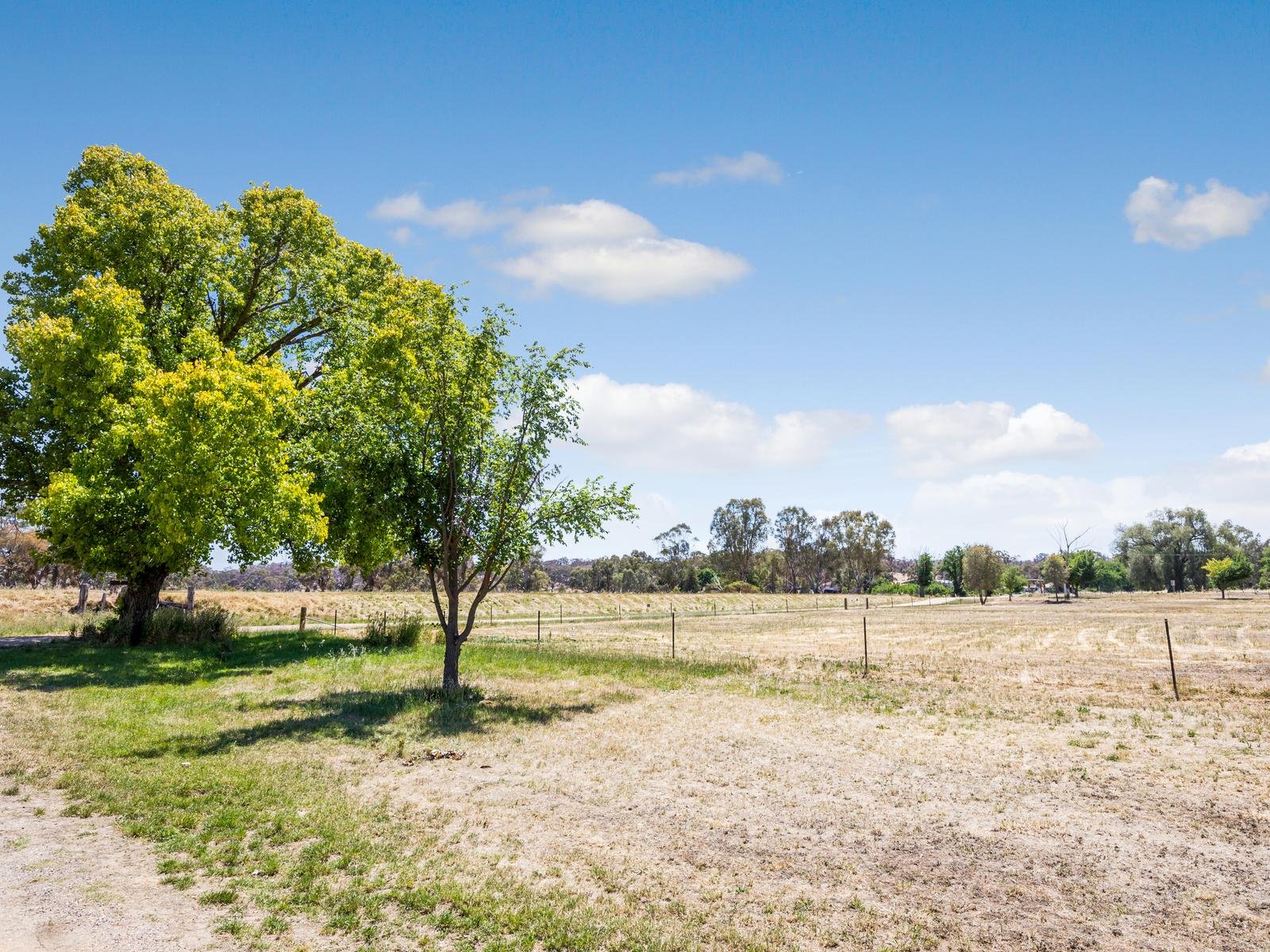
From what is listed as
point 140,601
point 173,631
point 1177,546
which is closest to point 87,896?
point 140,601

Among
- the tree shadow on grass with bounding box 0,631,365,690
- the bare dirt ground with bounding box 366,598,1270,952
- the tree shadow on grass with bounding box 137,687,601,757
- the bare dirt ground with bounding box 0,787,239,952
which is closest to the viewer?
the bare dirt ground with bounding box 0,787,239,952

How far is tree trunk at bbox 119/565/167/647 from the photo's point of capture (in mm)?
27047

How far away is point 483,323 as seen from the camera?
19250mm

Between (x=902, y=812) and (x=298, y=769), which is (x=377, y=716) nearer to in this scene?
(x=298, y=769)

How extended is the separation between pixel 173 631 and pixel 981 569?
4434 inches

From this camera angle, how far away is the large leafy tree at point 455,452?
19.2 m

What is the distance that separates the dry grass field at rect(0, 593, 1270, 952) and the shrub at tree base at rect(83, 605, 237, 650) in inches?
111

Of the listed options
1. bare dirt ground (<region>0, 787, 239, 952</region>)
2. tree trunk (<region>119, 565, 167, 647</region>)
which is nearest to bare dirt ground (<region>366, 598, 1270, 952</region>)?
bare dirt ground (<region>0, 787, 239, 952</region>)

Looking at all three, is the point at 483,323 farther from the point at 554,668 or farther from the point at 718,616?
the point at 718,616

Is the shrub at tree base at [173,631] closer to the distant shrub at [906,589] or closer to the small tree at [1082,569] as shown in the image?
the small tree at [1082,569]

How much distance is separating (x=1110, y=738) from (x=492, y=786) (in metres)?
12.7

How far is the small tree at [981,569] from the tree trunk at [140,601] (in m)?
111

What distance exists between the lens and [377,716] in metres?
16.6

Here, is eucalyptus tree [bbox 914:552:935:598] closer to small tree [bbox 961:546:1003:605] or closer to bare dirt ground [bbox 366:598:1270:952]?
small tree [bbox 961:546:1003:605]
